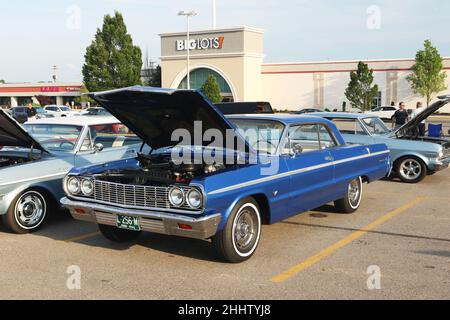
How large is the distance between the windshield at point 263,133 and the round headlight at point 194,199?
4.19 feet

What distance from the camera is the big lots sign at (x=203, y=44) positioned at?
55.9 metres

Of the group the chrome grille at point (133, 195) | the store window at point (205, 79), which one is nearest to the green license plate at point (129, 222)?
the chrome grille at point (133, 195)

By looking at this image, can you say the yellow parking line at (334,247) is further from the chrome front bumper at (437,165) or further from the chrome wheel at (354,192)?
the chrome front bumper at (437,165)

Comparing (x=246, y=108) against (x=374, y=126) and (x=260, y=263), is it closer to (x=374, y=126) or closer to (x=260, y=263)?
(x=374, y=126)

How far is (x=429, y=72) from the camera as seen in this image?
156ft

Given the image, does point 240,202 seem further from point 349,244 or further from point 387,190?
point 387,190

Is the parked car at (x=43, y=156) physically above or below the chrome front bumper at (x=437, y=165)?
above

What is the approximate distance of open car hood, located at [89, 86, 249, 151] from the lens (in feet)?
17.8

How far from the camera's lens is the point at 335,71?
54.0 meters

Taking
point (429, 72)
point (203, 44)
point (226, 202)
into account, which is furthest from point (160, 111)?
point (203, 44)

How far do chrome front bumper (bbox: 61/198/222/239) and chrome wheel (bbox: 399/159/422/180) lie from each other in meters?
6.99

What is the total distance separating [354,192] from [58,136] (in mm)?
4715
